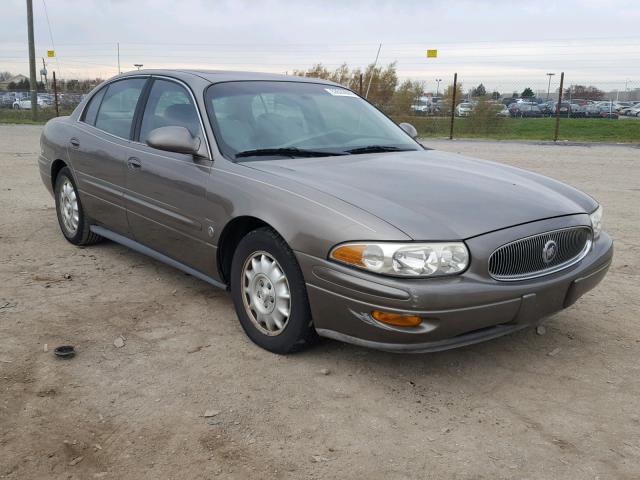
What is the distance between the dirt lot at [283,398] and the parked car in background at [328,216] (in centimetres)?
27

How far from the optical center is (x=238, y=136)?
3988 mm

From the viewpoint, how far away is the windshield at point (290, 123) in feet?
13.0

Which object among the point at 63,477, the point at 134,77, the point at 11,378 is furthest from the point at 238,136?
the point at 63,477

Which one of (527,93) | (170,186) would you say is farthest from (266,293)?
(527,93)

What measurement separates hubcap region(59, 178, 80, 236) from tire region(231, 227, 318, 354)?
2.51 metres

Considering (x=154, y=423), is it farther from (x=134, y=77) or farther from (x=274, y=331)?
(x=134, y=77)

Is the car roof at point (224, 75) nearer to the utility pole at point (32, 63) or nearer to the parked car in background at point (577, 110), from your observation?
the utility pole at point (32, 63)

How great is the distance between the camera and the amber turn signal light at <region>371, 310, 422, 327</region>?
2.93 meters

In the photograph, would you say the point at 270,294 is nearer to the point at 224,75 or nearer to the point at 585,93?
the point at 224,75

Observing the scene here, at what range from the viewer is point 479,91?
2434 cm

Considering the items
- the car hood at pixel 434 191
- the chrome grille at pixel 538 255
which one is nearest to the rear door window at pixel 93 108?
the car hood at pixel 434 191

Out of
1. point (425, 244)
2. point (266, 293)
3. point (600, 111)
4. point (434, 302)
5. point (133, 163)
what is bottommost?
point (266, 293)

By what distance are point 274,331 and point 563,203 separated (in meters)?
1.77

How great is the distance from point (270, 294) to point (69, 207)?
118 inches
